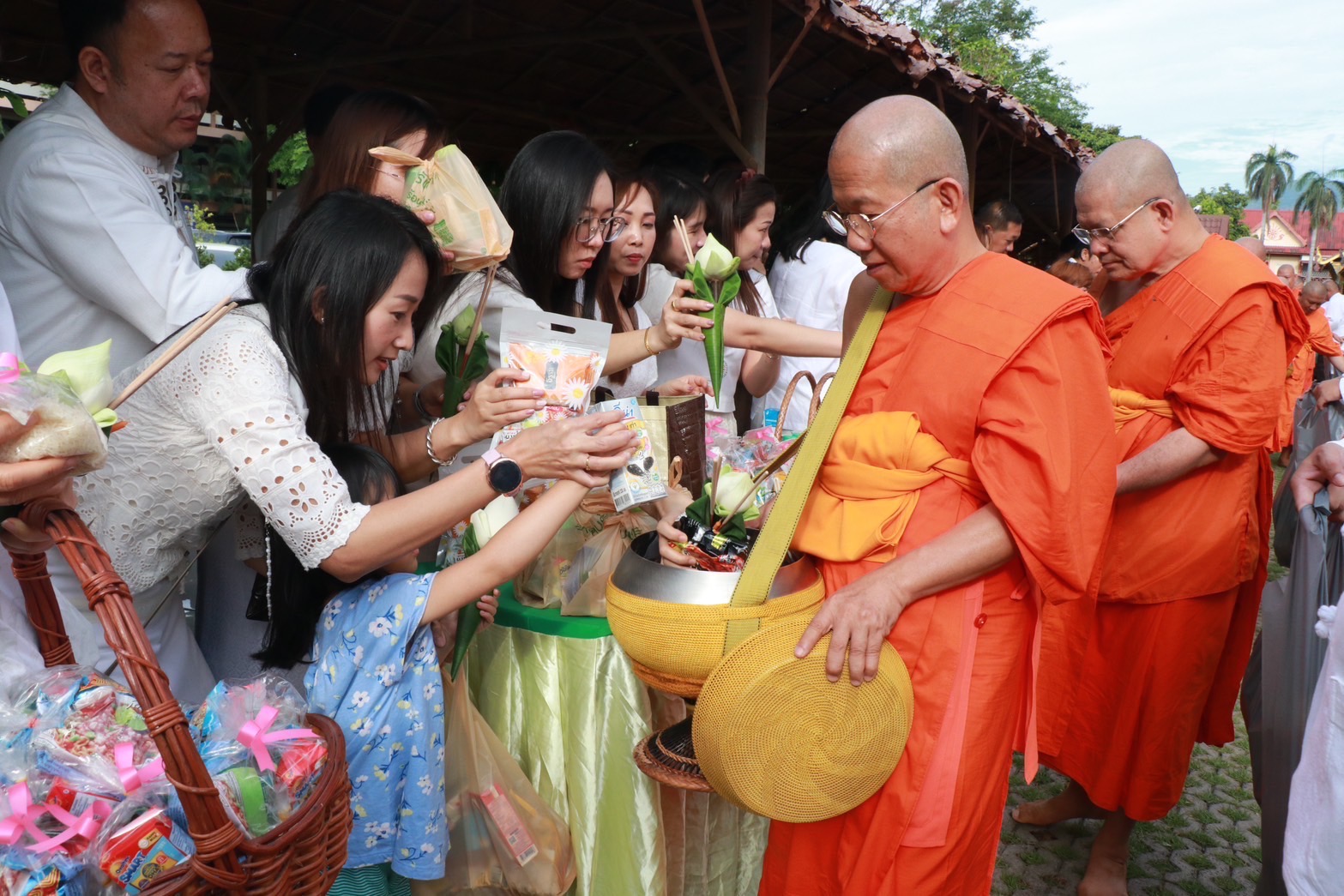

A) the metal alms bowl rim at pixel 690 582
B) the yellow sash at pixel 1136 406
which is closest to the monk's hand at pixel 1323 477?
the yellow sash at pixel 1136 406

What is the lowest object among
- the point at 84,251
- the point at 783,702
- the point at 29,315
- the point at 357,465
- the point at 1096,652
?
the point at 1096,652

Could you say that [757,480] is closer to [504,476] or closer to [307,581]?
[504,476]

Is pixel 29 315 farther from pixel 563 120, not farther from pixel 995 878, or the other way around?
pixel 563 120

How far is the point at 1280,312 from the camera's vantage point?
2738mm

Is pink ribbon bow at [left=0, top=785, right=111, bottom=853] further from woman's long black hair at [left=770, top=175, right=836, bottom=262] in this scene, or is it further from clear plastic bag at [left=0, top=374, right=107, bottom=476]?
woman's long black hair at [left=770, top=175, right=836, bottom=262]

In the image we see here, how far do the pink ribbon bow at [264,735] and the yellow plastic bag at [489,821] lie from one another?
0.76 m

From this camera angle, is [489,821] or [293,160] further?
[293,160]

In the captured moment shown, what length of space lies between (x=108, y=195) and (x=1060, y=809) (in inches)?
129

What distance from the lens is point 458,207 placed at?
82.7 inches

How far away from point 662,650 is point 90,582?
89 centimetres

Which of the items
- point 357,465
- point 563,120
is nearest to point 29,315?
point 357,465

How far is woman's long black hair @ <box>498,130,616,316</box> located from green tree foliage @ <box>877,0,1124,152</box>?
91.9 feet

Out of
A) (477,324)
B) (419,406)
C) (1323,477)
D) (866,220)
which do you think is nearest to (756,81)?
(419,406)

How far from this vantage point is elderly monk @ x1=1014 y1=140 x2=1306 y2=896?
2693 mm
